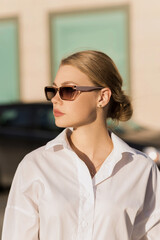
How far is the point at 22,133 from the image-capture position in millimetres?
9531

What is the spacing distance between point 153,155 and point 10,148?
2078mm

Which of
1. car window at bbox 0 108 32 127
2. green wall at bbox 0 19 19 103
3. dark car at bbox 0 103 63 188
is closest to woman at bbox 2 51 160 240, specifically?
dark car at bbox 0 103 63 188

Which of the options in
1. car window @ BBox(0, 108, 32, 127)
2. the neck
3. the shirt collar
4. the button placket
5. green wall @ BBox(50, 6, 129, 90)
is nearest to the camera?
the button placket

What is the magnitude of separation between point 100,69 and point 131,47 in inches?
475

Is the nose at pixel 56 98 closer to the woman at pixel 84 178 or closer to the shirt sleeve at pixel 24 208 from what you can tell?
the woman at pixel 84 178

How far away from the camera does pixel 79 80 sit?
9.65ft

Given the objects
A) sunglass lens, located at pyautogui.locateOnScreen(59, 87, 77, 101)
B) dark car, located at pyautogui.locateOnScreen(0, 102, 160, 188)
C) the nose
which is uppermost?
sunglass lens, located at pyautogui.locateOnScreen(59, 87, 77, 101)

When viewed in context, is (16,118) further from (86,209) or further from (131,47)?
(86,209)

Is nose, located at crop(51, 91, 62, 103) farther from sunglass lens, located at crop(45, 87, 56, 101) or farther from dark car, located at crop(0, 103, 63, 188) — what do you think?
dark car, located at crop(0, 103, 63, 188)

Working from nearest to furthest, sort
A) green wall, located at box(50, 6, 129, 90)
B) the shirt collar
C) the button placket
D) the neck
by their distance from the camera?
the button placket < the shirt collar < the neck < green wall, located at box(50, 6, 129, 90)

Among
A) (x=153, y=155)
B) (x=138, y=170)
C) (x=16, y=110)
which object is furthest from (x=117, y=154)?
(x=16, y=110)

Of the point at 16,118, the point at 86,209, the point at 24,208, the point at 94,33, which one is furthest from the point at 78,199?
the point at 94,33

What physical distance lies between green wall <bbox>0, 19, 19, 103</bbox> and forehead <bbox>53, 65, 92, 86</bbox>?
12886 mm

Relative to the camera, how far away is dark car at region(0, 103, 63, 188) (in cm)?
937
